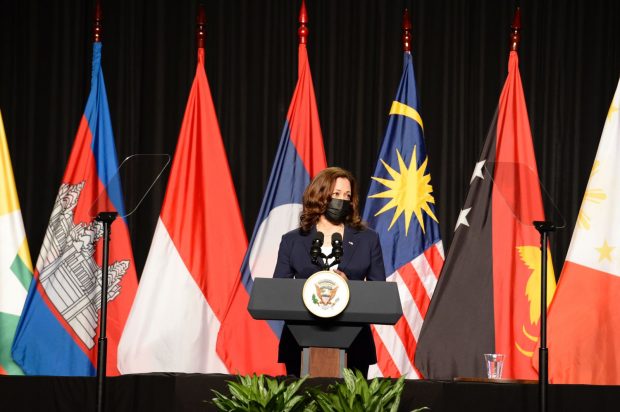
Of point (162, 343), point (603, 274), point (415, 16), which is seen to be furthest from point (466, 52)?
point (162, 343)

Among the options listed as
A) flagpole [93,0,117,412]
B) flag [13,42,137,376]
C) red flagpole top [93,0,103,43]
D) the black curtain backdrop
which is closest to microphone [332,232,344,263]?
flagpole [93,0,117,412]

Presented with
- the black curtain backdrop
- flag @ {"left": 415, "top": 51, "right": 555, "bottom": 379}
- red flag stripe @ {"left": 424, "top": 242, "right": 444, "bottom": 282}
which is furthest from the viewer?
the black curtain backdrop

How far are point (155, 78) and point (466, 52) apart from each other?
1780 mm

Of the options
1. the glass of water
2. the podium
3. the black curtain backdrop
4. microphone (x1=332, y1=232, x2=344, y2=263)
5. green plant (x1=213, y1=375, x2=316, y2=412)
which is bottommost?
green plant (x1=213, y1=375, x2=316, y2=412)

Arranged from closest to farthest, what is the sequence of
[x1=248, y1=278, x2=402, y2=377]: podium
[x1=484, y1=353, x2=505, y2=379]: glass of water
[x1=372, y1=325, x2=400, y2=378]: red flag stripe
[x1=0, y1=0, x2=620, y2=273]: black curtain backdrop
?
[x1=248, y1=278, x2=402, y2=377]: podium, [x1=484, y1=353, x2=505, y2=379]: glass of water, [x1=372, y1=325, x2=400, y2=378]: red flag stripe, [x1=0, y1=0, x2=620, y2=273]: black curtain backdrop

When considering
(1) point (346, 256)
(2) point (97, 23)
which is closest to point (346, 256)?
(1) point (346, 256)

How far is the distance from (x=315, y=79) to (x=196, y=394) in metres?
2.77

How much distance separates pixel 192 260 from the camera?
4.73m

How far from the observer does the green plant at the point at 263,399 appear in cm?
229

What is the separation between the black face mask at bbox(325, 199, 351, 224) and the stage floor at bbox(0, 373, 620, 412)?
0.85 m

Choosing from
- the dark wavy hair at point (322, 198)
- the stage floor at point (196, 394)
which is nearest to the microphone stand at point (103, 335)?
the stage floor at point (196, 394)

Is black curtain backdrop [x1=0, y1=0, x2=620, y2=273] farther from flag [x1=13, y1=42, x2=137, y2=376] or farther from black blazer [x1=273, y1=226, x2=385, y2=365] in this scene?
black blazer [x1=273, y1=226, x2=385, y2=365]

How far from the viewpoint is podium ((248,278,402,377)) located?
9.46ft

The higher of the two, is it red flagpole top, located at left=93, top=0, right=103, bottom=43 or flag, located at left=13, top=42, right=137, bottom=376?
red flagpole top, located at left=93, top=0, right=103, bottom=43
